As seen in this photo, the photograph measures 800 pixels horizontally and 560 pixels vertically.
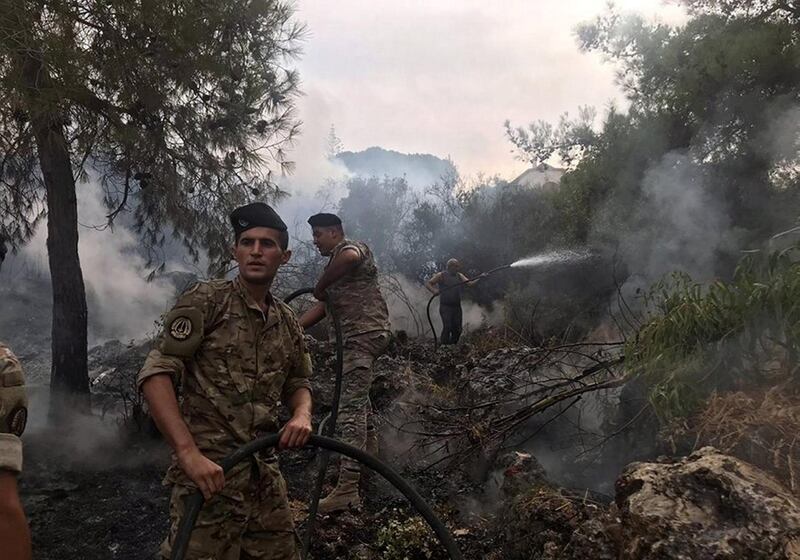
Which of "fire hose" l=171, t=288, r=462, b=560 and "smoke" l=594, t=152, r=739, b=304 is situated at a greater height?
"smoke" l=594, t=152, r=739, b=304

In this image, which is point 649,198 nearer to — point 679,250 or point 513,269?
point 679,250

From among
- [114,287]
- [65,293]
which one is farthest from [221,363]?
[114,287]

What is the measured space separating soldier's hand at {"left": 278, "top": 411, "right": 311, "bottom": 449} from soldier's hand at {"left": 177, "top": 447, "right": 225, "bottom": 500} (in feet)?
0.71

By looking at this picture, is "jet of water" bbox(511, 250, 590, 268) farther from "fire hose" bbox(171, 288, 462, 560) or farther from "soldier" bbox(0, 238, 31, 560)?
"soldier" bbox(0, 238, 31, 560)

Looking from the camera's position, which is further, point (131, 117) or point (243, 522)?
point (131, 117)

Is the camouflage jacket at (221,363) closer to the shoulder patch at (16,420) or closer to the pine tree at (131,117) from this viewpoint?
the shoulder patch at (16,420)

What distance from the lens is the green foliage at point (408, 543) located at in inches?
126

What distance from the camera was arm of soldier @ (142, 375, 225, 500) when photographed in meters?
1.66

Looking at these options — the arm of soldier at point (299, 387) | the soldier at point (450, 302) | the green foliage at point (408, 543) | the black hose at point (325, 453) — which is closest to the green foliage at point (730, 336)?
the green foliage at point (408, 543)

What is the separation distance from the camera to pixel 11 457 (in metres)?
1.29

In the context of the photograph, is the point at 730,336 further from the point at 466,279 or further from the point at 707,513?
the point at 466,279

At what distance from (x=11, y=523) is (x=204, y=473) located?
1.63 ft

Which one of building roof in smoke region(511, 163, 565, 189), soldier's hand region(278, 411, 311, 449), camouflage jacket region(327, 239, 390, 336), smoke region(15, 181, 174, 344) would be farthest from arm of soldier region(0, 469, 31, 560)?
building roof in smoke region(511, 163, 565, 189)

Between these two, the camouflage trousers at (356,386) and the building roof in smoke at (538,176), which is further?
the building roof in smoke at (538,176)
